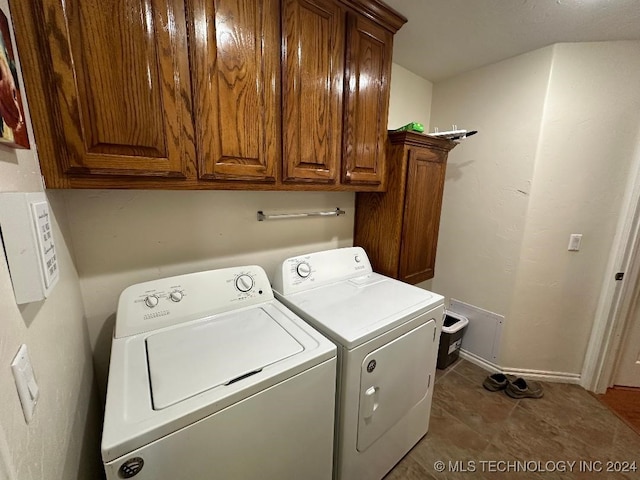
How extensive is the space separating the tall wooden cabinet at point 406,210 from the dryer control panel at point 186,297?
885 mm

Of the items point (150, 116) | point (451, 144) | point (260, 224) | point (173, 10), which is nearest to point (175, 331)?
point (260, 224)

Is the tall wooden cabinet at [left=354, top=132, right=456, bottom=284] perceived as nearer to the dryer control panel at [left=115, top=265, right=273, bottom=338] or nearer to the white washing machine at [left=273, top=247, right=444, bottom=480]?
the white washing machine at [left=273, top=247, right=444, bottom=480]

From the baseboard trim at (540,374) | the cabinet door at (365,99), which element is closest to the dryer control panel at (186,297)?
the cabinet door at (365,99)

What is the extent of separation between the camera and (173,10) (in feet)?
2.93

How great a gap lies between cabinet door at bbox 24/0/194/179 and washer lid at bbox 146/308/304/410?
64 cm

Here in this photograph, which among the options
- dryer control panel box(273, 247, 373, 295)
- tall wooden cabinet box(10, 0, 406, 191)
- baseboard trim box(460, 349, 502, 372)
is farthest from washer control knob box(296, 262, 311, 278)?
baseboard trim box(460, 349, 502, 372)

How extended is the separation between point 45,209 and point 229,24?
2.90ft

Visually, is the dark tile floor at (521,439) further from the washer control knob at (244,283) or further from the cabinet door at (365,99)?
the cabinet door at (365,99)

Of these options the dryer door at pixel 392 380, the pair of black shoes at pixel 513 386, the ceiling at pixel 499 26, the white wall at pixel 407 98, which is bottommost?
the pair of black shoes at pixel 513 386

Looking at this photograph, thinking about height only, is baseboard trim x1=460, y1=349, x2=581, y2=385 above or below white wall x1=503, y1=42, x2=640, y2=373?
below

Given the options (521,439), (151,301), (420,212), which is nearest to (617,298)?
(521,439)

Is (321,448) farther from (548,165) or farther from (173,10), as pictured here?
(548,165)

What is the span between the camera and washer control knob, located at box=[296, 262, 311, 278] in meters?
1.50

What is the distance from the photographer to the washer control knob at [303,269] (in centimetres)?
150
